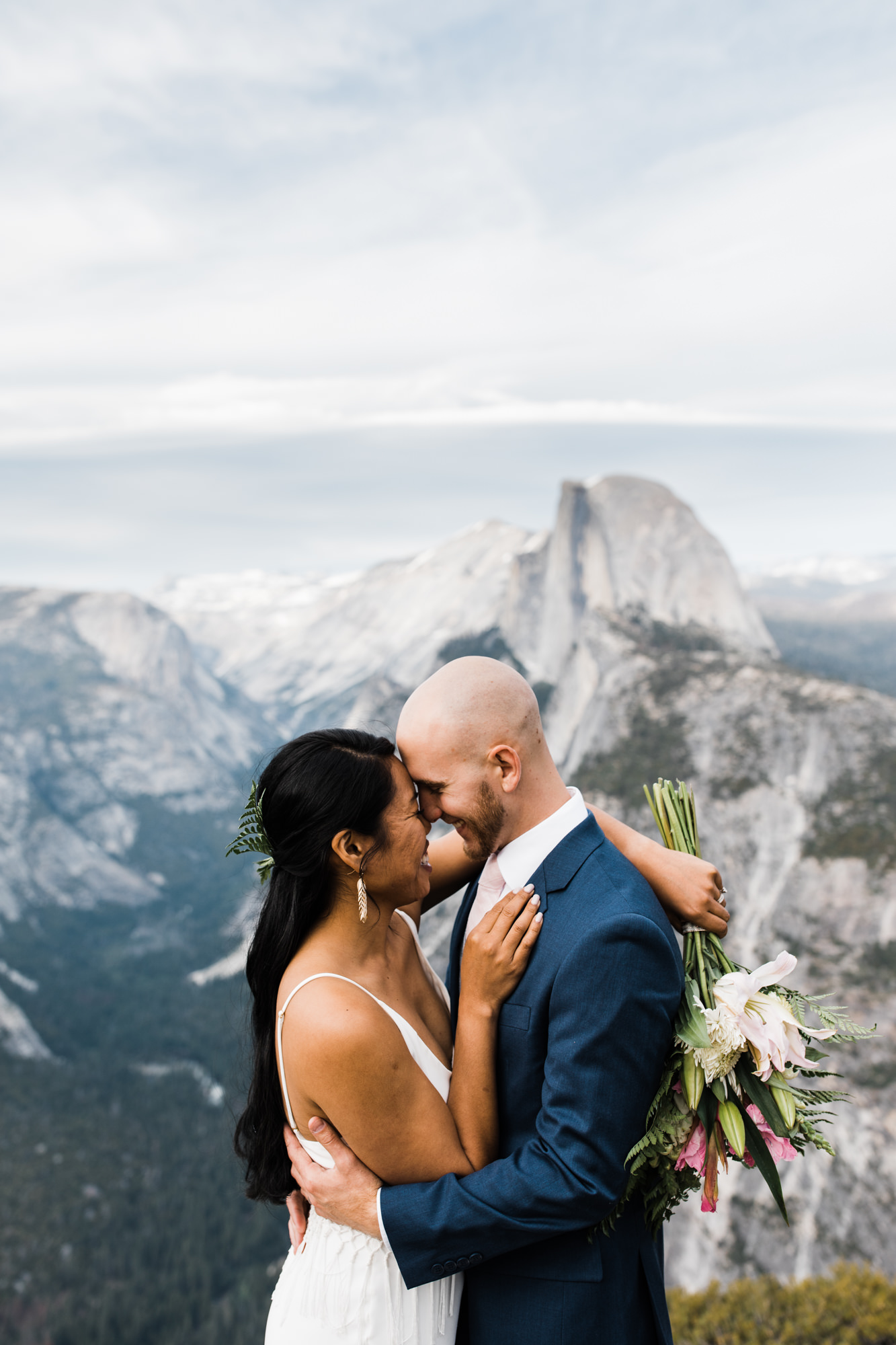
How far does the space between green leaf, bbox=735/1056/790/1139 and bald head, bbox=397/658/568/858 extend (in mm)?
1430

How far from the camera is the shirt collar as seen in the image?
13.4ft

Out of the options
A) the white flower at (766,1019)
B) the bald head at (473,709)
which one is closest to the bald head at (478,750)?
the bald head at (473,709)

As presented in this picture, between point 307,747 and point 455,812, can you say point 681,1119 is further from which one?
point 307,747

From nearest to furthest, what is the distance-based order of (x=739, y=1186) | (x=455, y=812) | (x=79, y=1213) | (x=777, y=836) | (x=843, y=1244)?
(x=455, y=812) < (x=843, y=1244) < (x=739, y=1186) < (x=777, y=836) < (x=79, y=1213)

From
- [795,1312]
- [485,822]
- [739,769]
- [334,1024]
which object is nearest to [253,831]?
[334,1024]

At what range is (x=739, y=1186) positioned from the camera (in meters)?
50.6

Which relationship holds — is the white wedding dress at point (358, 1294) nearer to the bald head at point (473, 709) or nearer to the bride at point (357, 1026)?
the bride at point (357, 1026)

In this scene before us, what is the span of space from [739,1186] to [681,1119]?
56584mm

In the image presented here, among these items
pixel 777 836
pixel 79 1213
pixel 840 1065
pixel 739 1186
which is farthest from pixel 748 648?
pixel 79 1213

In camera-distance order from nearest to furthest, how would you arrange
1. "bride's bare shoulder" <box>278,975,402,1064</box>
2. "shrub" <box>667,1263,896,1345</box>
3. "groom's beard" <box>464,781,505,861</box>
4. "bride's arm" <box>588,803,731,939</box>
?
"bride's bare shoulder" <box>278,975,402,1064</box> → "groom's beard" <box>464,781,505,861</box> → "bride's arm" <box>588,803,731,939</box> → "shrub" <box>667,1263,896,1345</box>

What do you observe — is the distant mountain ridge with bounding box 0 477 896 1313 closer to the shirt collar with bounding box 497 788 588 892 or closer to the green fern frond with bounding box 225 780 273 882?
the green fern frond with bounding box 225 780 273 882

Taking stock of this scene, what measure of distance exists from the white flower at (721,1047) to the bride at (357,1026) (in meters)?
0.54

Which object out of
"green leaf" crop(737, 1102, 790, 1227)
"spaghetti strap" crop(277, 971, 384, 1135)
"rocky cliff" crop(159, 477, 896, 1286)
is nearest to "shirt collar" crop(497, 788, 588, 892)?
"spaghetti strap" crop(277, 971, 384, 1135)

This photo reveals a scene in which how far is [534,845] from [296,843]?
110 cm
